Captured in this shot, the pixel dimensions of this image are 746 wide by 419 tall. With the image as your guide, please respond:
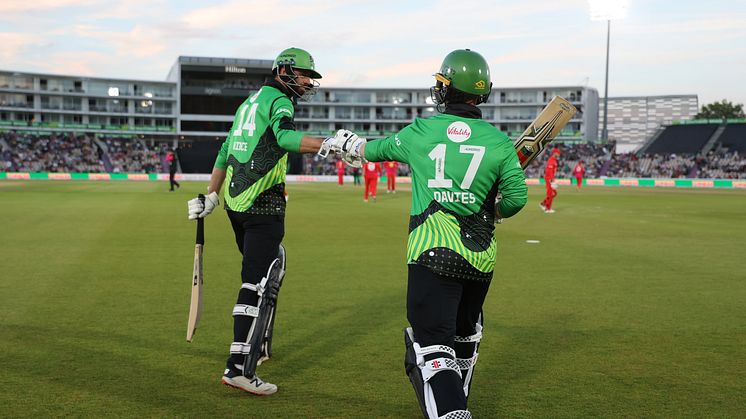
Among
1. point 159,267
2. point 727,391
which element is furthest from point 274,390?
point 159,267

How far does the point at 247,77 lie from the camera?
8444 centimetres

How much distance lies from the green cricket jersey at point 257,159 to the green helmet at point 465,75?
1.43 metres

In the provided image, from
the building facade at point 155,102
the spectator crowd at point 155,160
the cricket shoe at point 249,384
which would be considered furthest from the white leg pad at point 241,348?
the building facade at point 155,102

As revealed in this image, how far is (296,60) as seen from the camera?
4.87 metres

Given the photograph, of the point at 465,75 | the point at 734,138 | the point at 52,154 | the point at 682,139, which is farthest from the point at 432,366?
the point at 682,139

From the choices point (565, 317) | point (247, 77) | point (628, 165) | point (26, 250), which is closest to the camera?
point (565, 317)

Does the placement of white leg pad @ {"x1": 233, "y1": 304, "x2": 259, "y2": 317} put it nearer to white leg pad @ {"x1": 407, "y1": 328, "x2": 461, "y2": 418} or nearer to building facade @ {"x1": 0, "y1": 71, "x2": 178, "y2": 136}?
white leg pad @ {"x1": 407, "y1": 328, "x2": 461, "y2": 418}

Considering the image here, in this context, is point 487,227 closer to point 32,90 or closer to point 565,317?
point 565,317

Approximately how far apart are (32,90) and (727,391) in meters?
97.4

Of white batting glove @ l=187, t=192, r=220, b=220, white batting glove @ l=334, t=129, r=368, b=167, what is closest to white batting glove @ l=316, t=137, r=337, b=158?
white batting glove @ l=334, t=129, r=368, b=167

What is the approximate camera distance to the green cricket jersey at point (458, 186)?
10.9ft

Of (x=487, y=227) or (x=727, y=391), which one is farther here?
(x=727, y=391)

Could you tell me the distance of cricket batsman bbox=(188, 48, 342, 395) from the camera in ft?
15.3

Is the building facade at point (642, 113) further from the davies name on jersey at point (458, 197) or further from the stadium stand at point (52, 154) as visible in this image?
the davies name on jersey at point (458, 197)
